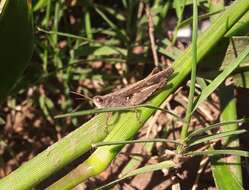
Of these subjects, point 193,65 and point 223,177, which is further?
point 223,177

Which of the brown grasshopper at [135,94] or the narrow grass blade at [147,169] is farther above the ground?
the brown grasshopper at [135,94]

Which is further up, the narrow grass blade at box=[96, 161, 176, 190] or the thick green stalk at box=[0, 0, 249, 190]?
the thick green stalk at box=[0, 0, 249, 190]

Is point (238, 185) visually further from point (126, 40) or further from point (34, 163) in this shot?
point (126, 40)

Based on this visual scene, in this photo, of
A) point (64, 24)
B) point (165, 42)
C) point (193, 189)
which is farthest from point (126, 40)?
point (193, 189)

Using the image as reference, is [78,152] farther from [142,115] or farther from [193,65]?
[193,65]

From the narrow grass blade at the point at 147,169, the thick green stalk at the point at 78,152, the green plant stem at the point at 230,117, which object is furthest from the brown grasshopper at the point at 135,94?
the green plant stem at the point at 230,117

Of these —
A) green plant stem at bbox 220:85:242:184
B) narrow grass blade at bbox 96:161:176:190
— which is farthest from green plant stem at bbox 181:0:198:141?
green plant stem at bbox 220:85:242:184

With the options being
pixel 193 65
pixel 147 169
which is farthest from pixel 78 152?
pixel 193 65

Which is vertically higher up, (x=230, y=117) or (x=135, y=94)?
(x=135, y=94)

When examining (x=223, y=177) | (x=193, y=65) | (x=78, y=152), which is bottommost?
(x=223, y=177)

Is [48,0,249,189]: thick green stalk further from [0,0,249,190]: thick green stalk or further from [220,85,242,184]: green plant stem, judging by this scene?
[220,85,242,184]: green plant stem

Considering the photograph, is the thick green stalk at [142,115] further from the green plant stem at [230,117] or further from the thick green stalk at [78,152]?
the green plant stem at [230,117]

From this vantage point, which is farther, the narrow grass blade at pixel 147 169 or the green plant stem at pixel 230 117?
the green plant stem at pixel 230 117
